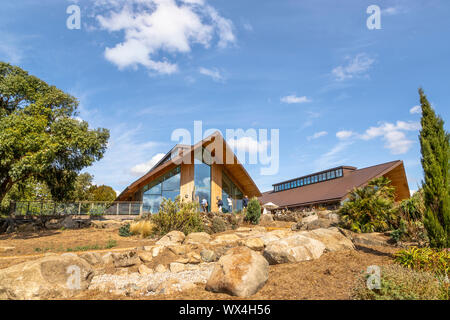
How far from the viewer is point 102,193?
41.1 m

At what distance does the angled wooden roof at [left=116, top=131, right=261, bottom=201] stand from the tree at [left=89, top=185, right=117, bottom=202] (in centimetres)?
1763

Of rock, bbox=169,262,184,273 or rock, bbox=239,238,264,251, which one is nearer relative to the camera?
rock, bbox=169,262,184,273

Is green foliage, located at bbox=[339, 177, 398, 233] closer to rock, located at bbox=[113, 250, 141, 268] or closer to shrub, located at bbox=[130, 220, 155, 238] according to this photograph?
shrub, located at bbox=[130, 220, 155, 238]

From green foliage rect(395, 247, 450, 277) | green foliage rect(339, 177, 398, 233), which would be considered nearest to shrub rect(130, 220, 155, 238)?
green foliage rect(339, 177, 398, 233)

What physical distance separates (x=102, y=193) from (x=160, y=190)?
23443 mm

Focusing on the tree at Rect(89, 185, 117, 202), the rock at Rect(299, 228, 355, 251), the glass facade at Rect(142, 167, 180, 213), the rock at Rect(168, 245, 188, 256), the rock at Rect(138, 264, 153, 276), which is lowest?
the rock at Rect(138, 264, 153, 276)

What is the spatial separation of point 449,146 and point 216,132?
13.7 metres

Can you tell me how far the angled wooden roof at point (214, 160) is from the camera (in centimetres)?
1998

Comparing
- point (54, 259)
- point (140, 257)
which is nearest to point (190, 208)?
point (140, 257)

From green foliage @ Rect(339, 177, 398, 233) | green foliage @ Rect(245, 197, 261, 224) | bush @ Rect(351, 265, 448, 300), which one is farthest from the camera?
green foliage @ Rect(245, 197, 261, 224)

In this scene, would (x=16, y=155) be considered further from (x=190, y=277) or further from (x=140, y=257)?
(x=190, y=277)

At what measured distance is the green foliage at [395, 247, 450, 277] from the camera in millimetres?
5988

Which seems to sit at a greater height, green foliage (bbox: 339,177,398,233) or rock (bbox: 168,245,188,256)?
green foliage (bbox: 339,177,398,233)

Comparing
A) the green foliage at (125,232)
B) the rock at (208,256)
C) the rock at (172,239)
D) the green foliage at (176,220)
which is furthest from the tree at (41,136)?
the rock at (208,256)
